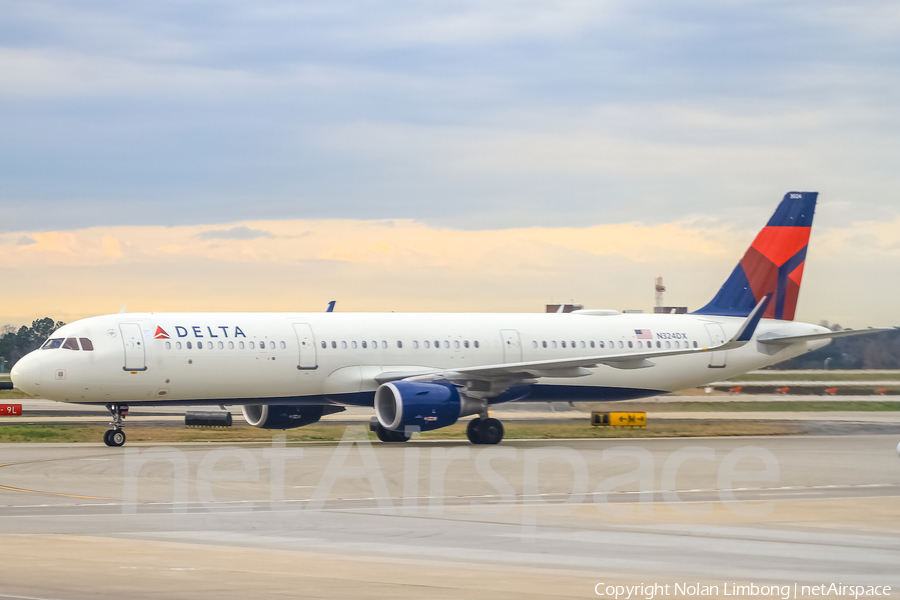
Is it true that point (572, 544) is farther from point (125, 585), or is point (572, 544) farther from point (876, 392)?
point (876, 392)

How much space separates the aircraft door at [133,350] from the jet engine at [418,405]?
270 inches

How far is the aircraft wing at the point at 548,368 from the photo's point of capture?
34281 mm

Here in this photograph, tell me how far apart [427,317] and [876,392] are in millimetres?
39677

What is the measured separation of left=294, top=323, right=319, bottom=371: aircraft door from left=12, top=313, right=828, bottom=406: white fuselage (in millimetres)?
31

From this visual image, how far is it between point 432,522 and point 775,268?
98.8ft

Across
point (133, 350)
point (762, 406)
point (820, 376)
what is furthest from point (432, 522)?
point (820, 376)

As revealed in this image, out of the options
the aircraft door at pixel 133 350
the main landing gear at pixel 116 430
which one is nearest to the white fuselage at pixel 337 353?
the aircraft door at pixel 133 350

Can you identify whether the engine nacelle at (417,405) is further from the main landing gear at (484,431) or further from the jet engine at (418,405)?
the main landing gear at (484,431)

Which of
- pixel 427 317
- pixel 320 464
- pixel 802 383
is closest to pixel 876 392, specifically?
pixel 802 383

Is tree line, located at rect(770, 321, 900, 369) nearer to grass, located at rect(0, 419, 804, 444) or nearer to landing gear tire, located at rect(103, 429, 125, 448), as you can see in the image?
grass, located at rect(0, 419, 804, 444)

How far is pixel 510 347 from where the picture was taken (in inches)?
1526

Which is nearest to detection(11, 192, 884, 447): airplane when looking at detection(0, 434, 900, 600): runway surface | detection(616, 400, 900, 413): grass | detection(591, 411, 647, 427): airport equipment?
detection(591, 411, 647, 427): airport equipment

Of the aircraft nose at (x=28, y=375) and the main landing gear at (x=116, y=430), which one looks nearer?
the aircraft nose at (x=28, y=375)

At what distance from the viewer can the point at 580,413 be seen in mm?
50188
